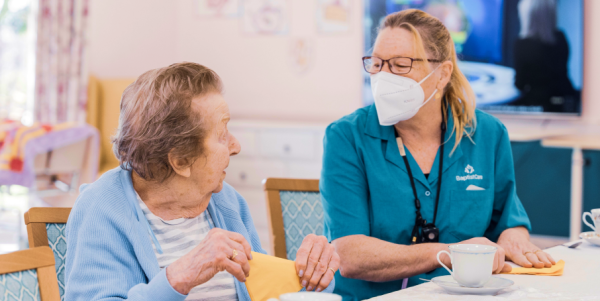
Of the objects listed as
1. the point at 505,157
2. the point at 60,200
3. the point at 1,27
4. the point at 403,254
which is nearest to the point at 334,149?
the point at 403,254

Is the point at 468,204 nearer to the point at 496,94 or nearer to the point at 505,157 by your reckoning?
the point at 505,157

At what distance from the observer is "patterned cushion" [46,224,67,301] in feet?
4.21

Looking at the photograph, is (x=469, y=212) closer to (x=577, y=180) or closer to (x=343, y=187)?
(x=343, y=187)

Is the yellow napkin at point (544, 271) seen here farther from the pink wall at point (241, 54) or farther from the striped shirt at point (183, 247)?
the pink wall at point (241, 54)

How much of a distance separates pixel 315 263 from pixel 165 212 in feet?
1.12

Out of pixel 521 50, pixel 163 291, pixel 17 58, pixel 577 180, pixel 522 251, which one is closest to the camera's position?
pixel 163 291

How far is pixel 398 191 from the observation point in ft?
5.13

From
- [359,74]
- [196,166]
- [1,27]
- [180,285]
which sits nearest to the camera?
[180,285]

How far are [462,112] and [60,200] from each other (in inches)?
170

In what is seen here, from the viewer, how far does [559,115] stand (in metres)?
3.80

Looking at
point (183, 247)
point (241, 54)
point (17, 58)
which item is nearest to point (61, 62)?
point (17, 58)

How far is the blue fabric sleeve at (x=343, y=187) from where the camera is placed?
1537mm

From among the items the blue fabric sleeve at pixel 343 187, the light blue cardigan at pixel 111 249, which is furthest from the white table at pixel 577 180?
the light blue cardigan at pixel 111 249

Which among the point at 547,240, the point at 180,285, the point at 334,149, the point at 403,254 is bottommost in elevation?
the point at 547,240
